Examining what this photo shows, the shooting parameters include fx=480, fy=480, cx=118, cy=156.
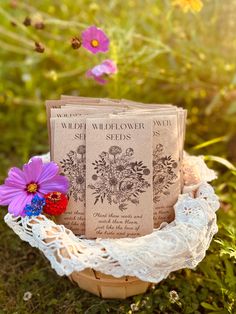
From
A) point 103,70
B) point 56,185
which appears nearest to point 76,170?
point 56,185

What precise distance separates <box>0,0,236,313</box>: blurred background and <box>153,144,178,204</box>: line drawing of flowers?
21cm

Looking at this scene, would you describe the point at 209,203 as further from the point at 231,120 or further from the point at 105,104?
the point at 231,120

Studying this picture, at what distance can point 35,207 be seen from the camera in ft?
3.95

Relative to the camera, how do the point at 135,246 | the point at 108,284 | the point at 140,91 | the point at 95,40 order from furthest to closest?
the point at 140,91, the point at 95,40, the point at 108,284, the point at 135,246

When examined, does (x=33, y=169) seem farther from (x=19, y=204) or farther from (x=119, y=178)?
(x=119, y=178)

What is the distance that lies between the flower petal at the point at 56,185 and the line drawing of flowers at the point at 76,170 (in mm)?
36

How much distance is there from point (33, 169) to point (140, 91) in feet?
3.33

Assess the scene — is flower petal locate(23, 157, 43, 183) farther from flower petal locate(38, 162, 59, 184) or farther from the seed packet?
the seed packet

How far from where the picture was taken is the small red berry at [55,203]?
1221 mm

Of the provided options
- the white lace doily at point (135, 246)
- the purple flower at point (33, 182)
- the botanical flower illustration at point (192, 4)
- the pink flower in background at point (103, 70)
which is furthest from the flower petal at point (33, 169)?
the botanical flower illustration at point (192, 4)

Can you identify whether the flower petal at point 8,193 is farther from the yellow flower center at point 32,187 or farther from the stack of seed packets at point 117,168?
the stack of seed packets at point 117,168

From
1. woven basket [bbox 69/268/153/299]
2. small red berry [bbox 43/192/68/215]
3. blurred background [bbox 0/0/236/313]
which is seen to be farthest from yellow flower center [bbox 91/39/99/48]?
woven basket [bbox 69/268/153/299]

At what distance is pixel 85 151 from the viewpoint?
1303 mm

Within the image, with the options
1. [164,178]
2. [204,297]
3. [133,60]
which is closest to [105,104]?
[164,178]
